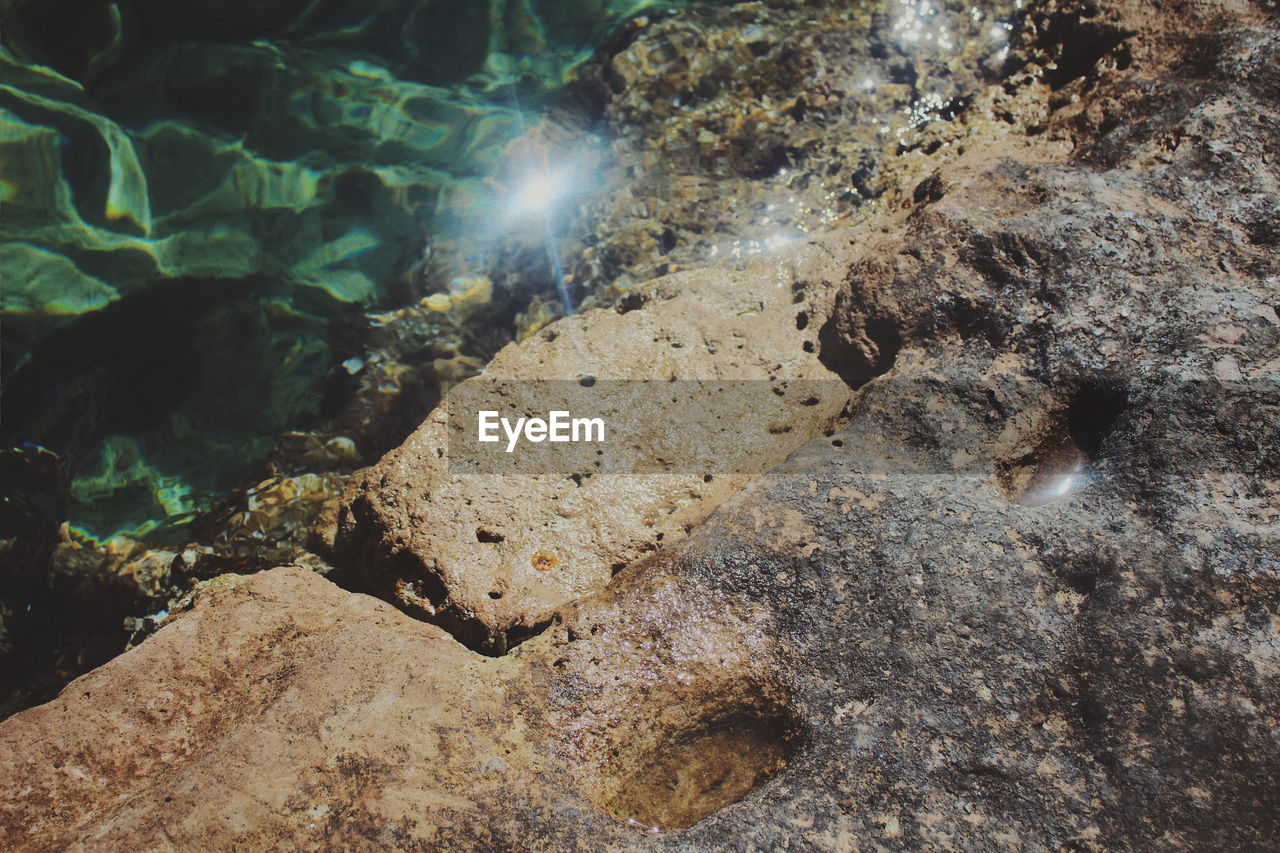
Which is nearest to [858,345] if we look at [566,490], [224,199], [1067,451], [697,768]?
[1067,451]

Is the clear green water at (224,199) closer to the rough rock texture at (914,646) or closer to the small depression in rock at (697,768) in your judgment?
the rough rock texture at (914,646)

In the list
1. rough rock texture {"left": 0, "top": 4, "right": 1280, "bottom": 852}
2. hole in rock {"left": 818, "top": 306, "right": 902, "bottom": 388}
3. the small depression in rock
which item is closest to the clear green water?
rough rock texture {"left": 0, "top": 4, "right": 1280, "bottom": 852}

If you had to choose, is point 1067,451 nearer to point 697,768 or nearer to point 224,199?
point 697,768

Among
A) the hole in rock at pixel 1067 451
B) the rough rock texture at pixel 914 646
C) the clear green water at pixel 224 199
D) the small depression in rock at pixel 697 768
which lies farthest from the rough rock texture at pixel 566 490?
the clear green water at pixel 224 199

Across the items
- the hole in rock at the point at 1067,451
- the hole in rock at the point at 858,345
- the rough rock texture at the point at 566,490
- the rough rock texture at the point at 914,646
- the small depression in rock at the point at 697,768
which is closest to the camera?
the rough rock texture at the point at 914,646

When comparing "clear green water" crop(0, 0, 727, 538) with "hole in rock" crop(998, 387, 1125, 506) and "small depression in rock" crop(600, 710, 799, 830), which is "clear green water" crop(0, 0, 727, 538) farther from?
"hole in rock" crop(998, 387, 1125, 506)

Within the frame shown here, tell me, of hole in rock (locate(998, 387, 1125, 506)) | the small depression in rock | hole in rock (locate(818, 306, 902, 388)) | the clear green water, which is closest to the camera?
the small depression in rock

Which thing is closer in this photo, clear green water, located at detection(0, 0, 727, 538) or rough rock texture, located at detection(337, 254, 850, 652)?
rough rock texture, located at detection(337, 254, 850, 652)

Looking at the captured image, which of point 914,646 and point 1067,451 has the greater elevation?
point 1067,451
